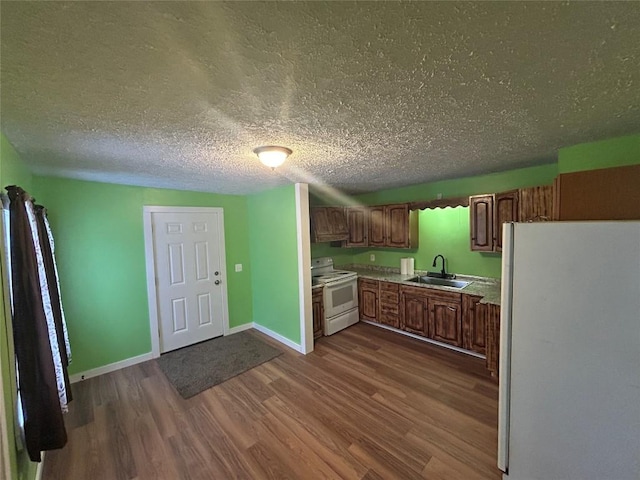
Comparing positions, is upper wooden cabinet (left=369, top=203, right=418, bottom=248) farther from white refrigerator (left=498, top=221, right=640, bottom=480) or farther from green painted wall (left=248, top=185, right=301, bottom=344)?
white refrigerator (left=498, top=221, right=640, bottom=480)

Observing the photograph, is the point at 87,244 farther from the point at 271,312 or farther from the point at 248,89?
the point at 248,89

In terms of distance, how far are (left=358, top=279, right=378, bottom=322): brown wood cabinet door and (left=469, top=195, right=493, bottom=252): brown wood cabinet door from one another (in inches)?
61.2

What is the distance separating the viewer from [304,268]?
10.8 feet

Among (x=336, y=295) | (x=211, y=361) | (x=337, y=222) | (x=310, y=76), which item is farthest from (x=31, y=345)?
(x=337, y=222)

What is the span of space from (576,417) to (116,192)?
4389 mm

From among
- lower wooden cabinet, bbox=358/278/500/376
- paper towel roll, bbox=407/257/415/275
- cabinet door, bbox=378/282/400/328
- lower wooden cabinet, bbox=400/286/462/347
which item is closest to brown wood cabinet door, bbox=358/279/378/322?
lower wooden cabinet, bbox=358/278/500/376

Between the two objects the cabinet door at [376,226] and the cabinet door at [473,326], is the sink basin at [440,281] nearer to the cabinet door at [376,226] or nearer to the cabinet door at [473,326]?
the cabinet door at [473,326]

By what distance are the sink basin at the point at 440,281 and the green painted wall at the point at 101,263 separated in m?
3.70

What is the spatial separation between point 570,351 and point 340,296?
2.92 meters

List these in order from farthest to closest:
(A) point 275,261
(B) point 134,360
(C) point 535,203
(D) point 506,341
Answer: (A) point 275,261
(B) point 134,360
(C) point 535,203
(D) point 506,341

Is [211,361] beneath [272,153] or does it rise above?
beneath

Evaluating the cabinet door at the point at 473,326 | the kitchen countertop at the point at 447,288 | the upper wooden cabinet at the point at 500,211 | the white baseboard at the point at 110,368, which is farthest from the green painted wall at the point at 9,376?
the upper wooden cabinet at the point at 500,211

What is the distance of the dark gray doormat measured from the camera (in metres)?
2.77

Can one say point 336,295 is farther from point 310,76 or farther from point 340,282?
point 310,76
